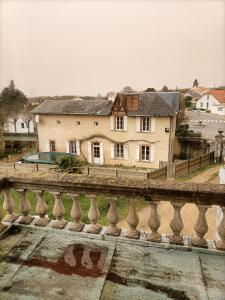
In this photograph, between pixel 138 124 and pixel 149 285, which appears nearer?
pixel 149 285

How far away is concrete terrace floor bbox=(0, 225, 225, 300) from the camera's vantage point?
206 centimetres

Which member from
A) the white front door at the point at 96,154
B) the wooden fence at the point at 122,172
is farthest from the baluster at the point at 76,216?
the white front door at the point at 96,154

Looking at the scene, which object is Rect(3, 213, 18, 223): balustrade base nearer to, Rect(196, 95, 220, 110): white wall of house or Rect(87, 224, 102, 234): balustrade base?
Rect(87, 224, 102, 234): balustrade base

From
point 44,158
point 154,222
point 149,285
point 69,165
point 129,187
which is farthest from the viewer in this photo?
point 44,158

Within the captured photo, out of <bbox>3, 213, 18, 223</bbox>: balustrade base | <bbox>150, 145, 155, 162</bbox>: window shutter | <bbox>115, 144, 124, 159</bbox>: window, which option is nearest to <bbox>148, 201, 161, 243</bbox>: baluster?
<bbox>3, 213, 18, 223</bbox>: balustrade base

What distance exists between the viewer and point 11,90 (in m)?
39.2

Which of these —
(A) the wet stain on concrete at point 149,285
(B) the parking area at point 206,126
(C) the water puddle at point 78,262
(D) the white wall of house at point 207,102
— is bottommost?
(B) the parking area at point 206,126

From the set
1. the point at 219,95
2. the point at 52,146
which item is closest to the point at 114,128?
the point at 52,146

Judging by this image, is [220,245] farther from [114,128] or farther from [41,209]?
[114,128]

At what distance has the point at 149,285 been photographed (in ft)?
7.00

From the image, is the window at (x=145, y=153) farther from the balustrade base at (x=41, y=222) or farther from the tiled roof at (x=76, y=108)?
the balustrade base at (x=41, y=222)

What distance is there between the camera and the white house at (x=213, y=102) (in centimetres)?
4959

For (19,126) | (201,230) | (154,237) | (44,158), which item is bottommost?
(44,158)

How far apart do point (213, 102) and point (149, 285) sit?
182 ft
